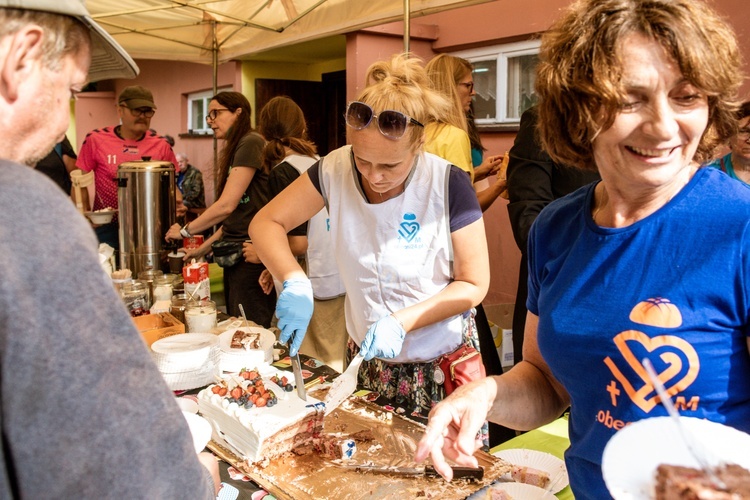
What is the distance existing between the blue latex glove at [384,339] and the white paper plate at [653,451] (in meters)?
1.13

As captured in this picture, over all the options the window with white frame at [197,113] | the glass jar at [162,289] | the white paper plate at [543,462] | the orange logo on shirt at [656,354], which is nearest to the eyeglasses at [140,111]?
the glass jar at [162,289]

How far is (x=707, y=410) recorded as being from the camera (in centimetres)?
108

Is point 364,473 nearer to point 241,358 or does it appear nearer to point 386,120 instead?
point 241,358

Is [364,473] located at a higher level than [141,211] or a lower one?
lower

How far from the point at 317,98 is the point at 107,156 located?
167 inches

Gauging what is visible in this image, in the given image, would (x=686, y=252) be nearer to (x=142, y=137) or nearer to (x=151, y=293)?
(x=151, y=293)

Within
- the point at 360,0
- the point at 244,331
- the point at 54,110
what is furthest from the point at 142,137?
the point at 54,110

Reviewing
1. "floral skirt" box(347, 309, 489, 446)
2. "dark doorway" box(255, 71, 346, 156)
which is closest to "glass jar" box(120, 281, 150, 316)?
"floral skirt" box(347, 309, 489, 446)

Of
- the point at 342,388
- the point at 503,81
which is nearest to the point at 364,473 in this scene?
the point at 342,388

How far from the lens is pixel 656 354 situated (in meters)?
1.09

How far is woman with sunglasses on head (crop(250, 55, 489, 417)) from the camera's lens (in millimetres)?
2184

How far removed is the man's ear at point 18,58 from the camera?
75 cm

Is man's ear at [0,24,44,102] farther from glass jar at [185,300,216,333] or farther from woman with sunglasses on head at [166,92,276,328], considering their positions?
woman with sunglasses on head at [166,92,276,328]

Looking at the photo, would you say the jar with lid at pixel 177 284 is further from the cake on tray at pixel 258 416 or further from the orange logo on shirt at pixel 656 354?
the orange logo on shirt at pixel 656 354
